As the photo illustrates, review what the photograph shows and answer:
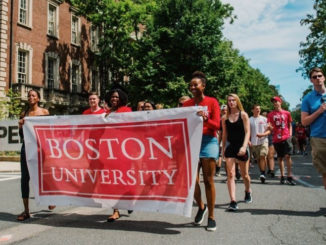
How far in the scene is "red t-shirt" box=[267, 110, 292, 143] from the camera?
9.57 metres

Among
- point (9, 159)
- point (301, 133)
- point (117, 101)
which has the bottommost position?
point (9, 159)

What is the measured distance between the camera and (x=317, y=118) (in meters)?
5.82

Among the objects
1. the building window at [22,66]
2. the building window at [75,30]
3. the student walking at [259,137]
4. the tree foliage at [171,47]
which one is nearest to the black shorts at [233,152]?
the student walking at [259,137]

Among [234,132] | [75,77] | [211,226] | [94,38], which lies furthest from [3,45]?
[211,226]

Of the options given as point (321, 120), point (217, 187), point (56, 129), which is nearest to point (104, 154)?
point (56, 129)

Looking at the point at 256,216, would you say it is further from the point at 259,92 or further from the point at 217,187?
the point at 259,92

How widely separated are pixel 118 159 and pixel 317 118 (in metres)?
3.03

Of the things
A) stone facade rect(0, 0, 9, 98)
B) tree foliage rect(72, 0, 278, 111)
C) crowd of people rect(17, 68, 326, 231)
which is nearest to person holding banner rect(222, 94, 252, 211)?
crowd of people rect(17, 68, 326, 231)

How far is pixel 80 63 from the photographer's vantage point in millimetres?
32875

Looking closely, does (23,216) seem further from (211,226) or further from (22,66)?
(22,66)

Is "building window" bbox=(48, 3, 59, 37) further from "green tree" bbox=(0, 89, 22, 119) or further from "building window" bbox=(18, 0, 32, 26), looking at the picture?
"green tree" bbox=(0, 89, 22, 119)

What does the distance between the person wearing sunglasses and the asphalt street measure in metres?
0.86

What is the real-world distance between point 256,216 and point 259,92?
64421 millimetres

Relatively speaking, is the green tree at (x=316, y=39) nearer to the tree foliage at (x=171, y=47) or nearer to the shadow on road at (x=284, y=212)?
the tree foliage at (x=171, y=47)
